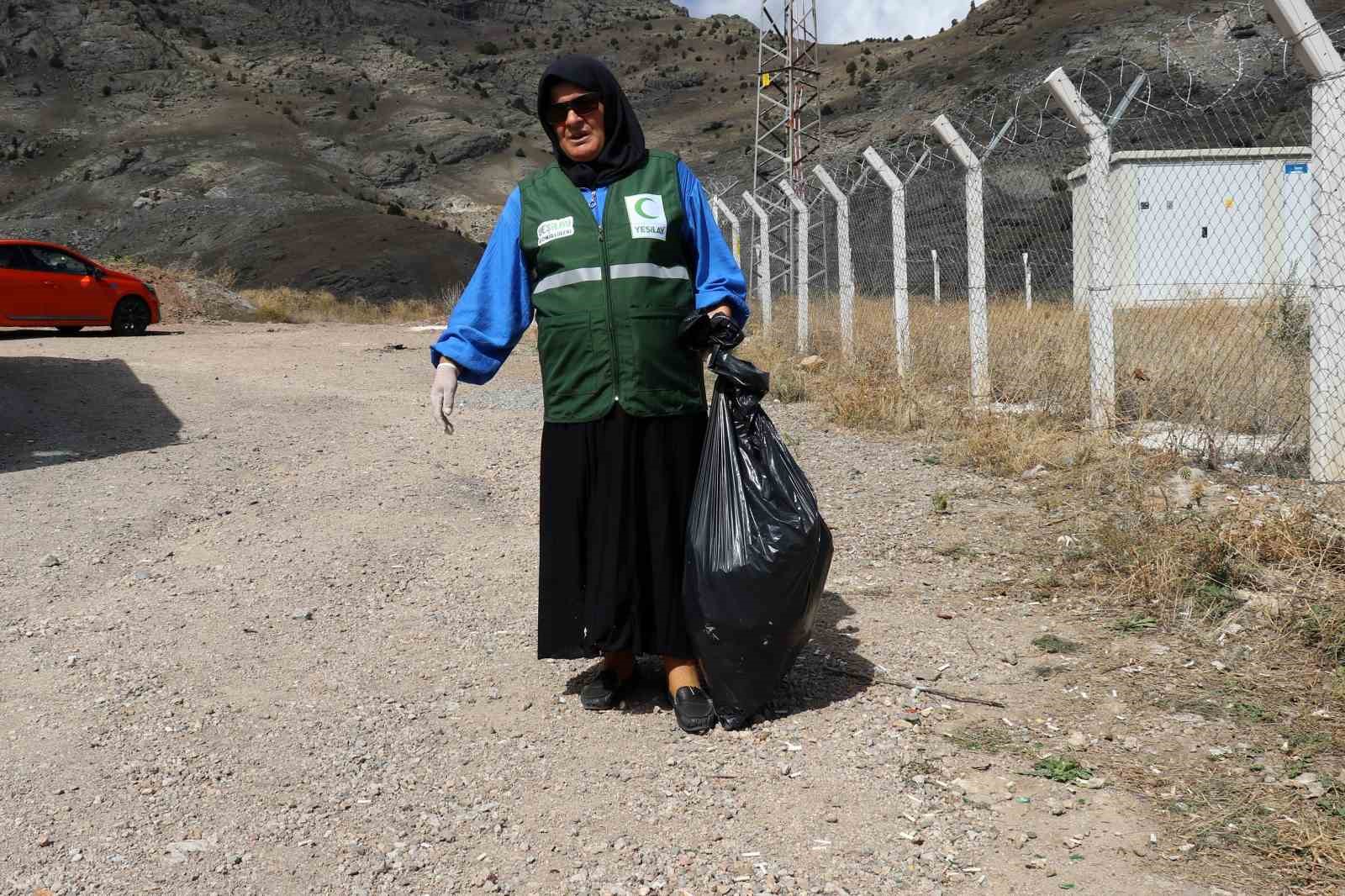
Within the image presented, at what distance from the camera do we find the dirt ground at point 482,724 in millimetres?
2629

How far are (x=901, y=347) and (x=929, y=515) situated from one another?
13.3ft

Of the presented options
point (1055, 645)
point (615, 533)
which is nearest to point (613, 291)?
point (615, 533)

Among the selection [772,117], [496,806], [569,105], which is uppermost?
[772,117]

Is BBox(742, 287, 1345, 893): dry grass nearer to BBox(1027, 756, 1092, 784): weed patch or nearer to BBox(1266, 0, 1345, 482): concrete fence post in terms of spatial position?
BBox(1027, 756, 1092, 784): weed patch

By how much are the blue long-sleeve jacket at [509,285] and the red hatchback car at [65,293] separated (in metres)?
15.4

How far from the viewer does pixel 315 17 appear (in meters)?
88.2

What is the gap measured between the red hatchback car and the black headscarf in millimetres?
15584

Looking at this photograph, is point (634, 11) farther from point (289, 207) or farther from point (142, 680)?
point (142, 680)

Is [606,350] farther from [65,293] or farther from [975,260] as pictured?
[65,293]

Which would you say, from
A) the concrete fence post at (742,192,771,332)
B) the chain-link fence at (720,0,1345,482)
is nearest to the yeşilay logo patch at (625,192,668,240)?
the chain-link fence at (720,0,1345,482)

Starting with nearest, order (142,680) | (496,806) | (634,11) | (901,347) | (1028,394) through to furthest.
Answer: (496,806), (142,680), (1028,394), (901,347), (634,11)

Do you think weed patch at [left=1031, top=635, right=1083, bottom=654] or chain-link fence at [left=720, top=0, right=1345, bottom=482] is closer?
weed patch at [left=1031, top=635, right=1083, bottom=654]

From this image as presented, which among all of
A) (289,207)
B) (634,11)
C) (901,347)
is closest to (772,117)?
(289,207)

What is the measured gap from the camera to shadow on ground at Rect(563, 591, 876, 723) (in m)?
3.55
